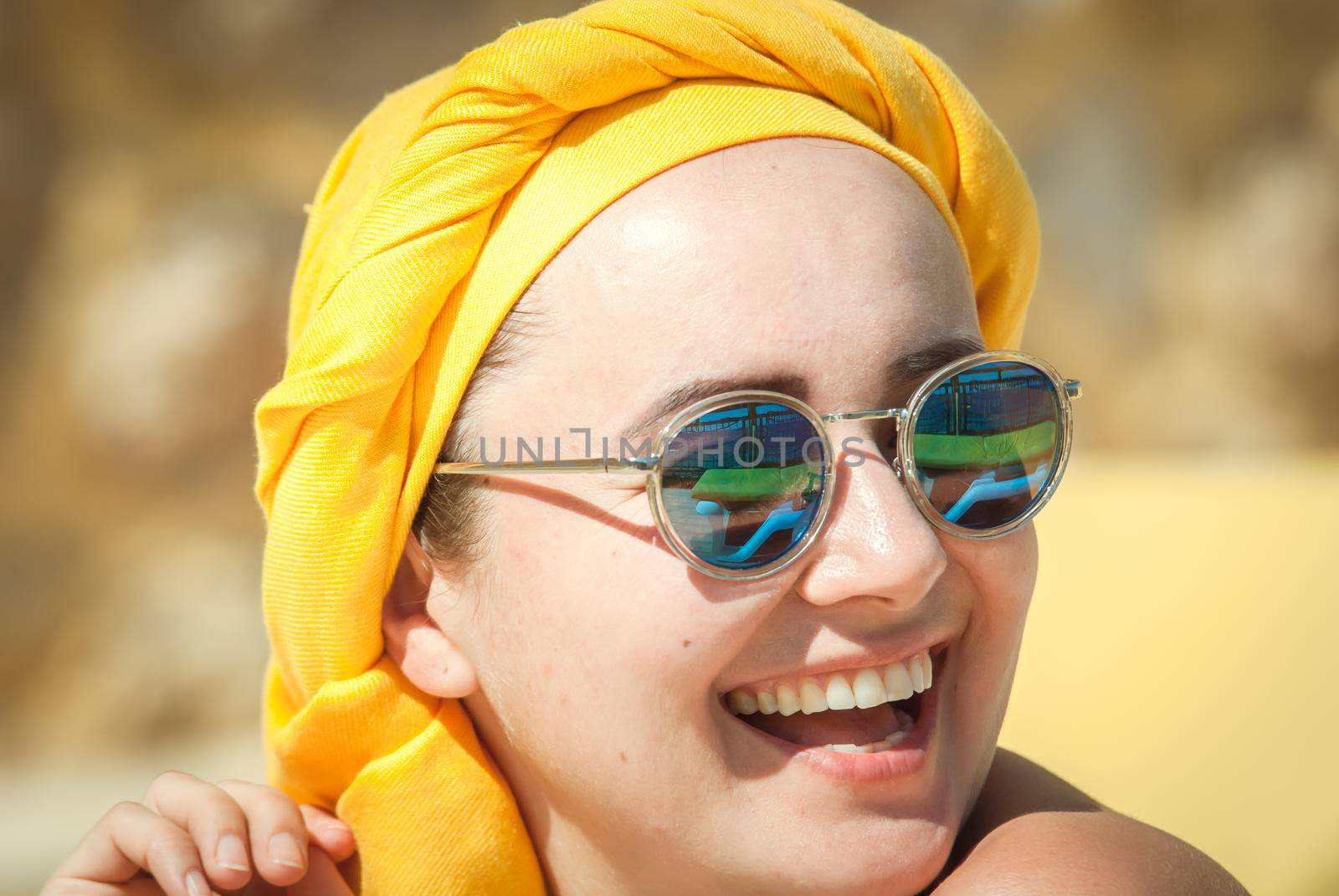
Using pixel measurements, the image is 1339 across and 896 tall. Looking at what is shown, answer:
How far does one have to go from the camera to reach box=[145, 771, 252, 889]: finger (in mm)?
1616

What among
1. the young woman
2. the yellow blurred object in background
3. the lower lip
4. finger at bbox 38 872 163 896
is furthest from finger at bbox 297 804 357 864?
the yellow blurred object in background

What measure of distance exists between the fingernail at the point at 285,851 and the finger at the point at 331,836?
0.37 ft

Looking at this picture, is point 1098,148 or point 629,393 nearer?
point 629,393

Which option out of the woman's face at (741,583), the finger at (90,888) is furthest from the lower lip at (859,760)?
the finger at (90,888)

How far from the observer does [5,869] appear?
4.74 meters

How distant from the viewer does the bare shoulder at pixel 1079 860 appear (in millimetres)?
1368

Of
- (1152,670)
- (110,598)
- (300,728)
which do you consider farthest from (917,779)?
(110,598)

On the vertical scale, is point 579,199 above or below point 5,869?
above

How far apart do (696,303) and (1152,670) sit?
200cm

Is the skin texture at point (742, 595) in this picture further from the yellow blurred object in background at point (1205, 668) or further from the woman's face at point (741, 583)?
the yellow blurred object in background at point (1205, 668)

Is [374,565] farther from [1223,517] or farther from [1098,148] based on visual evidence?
[1098,148]

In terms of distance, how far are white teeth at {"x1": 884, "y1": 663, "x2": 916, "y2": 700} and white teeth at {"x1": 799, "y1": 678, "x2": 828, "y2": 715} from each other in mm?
82

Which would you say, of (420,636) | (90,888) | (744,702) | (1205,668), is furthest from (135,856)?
(1205,668)

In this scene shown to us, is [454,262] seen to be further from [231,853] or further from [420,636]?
[231,853]
